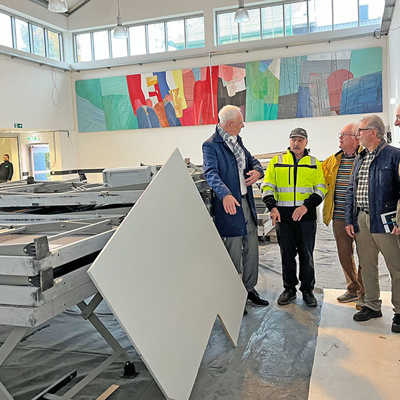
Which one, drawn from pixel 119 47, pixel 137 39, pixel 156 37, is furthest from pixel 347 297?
pixel 119 47

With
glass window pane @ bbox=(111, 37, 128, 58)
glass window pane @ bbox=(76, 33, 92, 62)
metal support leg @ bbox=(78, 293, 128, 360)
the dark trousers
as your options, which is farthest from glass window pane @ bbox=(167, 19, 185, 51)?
metal support leg @ bbox=(78, 293, 128, 360)

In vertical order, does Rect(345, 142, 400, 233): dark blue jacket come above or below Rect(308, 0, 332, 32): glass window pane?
below

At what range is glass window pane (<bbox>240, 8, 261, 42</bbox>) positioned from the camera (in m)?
9.07

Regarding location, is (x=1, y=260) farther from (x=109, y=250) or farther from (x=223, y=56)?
(x=223, y=56)

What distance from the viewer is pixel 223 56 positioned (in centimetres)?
928

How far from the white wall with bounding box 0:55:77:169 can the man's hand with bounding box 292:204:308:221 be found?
7.49 m

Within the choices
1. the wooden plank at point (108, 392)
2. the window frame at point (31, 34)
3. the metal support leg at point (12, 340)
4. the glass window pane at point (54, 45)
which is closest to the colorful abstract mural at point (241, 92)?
the glass window pane at point (54, 45)

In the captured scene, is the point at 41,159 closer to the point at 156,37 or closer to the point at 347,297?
the point at 156,37

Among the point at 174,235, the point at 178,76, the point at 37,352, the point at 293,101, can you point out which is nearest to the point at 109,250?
the point at 174,235

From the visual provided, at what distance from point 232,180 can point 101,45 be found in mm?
8442

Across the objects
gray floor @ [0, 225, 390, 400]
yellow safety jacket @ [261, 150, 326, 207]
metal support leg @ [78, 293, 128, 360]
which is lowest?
gray floor @ [0, 225, 390, 400]

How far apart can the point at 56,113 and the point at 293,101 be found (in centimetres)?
540

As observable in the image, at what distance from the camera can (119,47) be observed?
10.1 metres

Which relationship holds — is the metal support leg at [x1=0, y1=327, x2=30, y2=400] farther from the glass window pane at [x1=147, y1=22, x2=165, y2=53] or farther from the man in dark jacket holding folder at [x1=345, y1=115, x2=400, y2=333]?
the glass window pane at [x1=147, y1=22, x2=165, y2=53]
